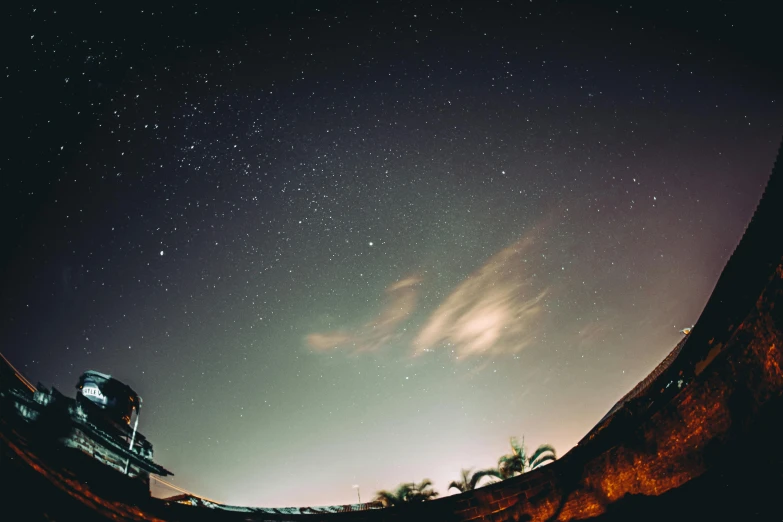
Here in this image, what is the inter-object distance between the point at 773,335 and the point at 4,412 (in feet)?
34.4

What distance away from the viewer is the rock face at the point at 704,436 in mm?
4992

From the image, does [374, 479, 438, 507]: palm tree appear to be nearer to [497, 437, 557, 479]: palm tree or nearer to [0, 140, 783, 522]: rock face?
[497, 437, 557, 479]: palm tree

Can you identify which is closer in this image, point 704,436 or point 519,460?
point 704,436

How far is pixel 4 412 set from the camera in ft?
14.4

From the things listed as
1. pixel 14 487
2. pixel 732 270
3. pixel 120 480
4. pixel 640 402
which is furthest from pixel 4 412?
pixel 120 480

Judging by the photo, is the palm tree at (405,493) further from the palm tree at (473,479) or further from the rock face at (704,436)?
the rock face at (704,436)

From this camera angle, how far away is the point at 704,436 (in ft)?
22.2

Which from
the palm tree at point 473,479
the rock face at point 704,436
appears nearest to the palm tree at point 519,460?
the palm tree at point 473,479

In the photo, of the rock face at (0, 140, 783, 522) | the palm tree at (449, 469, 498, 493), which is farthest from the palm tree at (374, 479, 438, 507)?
the rock face at (0, 140, 783, 522)

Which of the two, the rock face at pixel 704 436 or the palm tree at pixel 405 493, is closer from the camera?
the rock face at pixel 704 436

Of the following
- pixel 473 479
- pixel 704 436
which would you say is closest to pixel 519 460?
pixel 473 479

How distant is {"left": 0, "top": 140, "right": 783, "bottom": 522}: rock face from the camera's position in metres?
4.99

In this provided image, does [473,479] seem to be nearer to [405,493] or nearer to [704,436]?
[405,493]

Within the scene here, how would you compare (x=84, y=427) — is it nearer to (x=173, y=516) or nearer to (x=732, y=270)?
(x=173, y=516)
